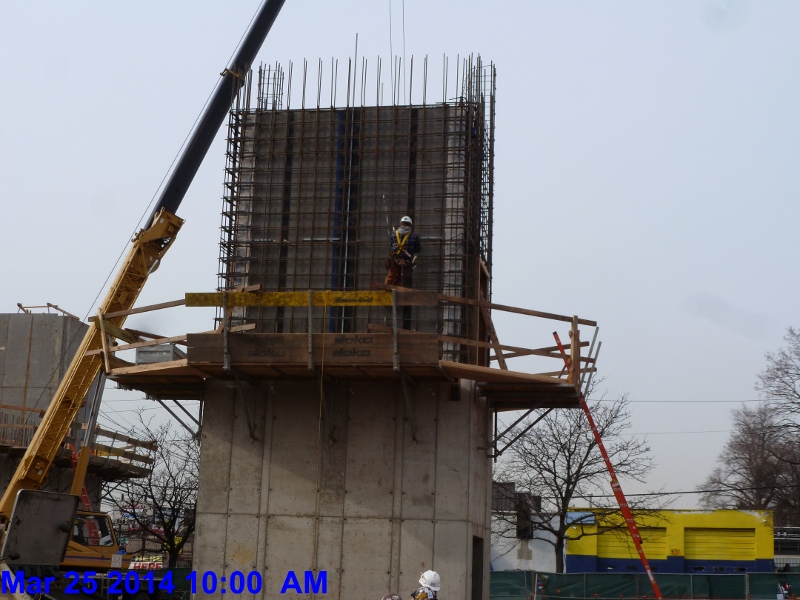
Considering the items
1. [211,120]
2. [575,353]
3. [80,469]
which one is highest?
[211,120]

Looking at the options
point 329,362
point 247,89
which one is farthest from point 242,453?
point 247,89

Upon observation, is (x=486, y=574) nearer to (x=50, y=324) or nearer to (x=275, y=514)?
(x=275, y=514)

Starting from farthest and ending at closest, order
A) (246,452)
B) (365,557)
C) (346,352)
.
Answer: (246,452) < (365,557) < (346,352)

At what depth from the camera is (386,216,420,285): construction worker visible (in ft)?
66.8

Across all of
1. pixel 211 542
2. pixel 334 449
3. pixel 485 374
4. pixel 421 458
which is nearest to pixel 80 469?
pixel 211 542

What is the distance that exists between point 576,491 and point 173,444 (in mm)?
19275

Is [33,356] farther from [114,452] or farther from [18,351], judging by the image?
[114,452]

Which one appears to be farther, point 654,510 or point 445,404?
point 654,510

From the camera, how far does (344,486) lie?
64.8ft

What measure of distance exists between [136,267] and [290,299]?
9.17 metres

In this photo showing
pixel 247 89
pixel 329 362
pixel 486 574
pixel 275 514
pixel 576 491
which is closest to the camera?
pixel 329 362

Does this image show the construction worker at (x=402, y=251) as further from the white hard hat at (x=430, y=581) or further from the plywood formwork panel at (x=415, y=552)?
the white hard hat at (x=430, y=581)

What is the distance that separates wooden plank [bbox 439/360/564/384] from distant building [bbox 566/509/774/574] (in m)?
33.8

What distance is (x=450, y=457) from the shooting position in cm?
1955
